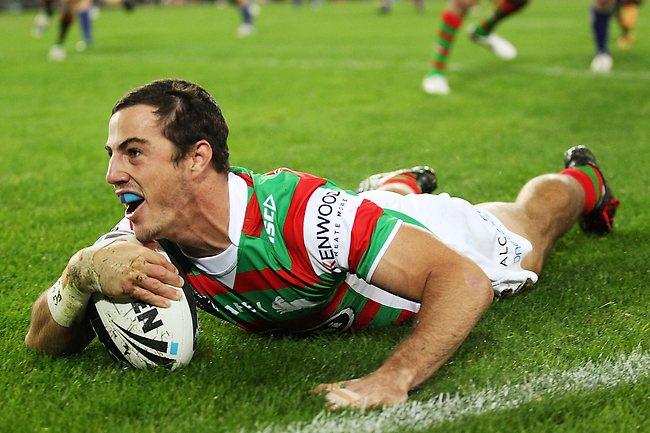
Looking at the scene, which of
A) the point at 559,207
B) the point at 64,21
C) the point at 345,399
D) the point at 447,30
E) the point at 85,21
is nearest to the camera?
the point at 345,399

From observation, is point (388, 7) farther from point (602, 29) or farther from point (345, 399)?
point (345, 399)

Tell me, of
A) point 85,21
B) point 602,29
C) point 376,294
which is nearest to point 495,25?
point 602,29

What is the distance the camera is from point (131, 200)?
3.07 metres

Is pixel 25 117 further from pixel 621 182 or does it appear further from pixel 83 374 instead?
pixel 83 374

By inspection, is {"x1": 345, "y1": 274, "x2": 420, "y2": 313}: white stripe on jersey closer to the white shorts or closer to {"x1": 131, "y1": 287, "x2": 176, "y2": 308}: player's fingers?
the white shorts

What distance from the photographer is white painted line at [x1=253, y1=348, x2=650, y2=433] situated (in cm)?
276

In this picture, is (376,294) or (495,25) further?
(495,25)

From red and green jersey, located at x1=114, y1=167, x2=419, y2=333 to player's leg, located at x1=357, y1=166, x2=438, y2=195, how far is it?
1.30 metres

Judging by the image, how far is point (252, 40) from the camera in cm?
1725

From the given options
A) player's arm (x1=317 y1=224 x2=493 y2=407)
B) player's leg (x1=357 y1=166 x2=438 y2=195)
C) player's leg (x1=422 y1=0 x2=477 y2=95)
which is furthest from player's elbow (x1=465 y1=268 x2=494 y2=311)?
player's leg (x1=422 y1=0 x2=477 y2=95)

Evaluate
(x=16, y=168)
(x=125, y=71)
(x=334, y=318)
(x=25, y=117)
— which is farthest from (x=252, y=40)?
(x=334, y=318)

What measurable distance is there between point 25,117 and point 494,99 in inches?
185

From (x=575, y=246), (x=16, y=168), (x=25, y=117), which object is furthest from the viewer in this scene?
(x=25, y=117)

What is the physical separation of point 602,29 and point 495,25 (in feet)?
5.15
